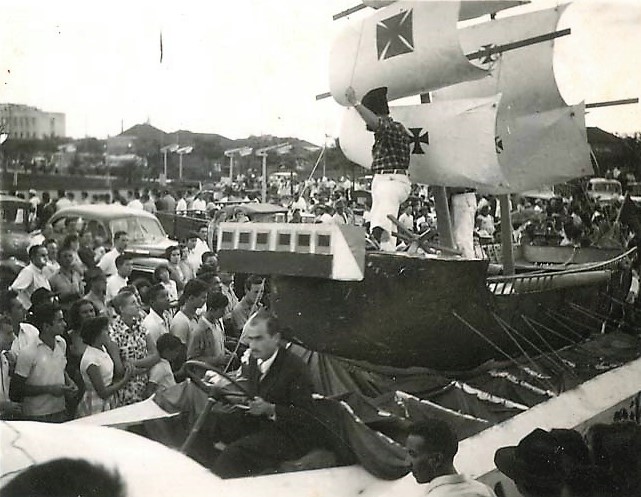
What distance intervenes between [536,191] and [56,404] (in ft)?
6.59

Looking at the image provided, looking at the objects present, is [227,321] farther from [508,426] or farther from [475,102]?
[475,102]

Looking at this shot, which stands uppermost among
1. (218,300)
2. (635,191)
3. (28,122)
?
(28,122)

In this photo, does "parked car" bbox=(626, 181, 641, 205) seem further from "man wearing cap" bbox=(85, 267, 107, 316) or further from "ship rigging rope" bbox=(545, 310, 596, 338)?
"man wearing cap" bbox=(85, 267, 107, 316)

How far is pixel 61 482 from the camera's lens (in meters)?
1.72

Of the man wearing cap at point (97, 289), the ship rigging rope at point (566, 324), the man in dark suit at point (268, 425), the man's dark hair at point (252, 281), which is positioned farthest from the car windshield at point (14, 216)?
the ship rigging rope at point (566, 324)

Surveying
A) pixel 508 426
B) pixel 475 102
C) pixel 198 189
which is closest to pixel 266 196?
pixel 198 189

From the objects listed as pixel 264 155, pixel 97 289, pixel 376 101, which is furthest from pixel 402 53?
pixel 97 289

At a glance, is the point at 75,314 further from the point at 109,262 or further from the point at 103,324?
the point at 109,262

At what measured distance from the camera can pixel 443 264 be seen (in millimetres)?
2049

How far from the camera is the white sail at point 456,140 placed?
8.60ft

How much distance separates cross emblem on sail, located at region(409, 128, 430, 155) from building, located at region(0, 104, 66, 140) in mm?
1248

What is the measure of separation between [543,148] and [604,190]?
0.59 meters

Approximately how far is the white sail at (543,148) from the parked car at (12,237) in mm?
1735

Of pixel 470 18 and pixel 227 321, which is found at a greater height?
pixel 470 18
